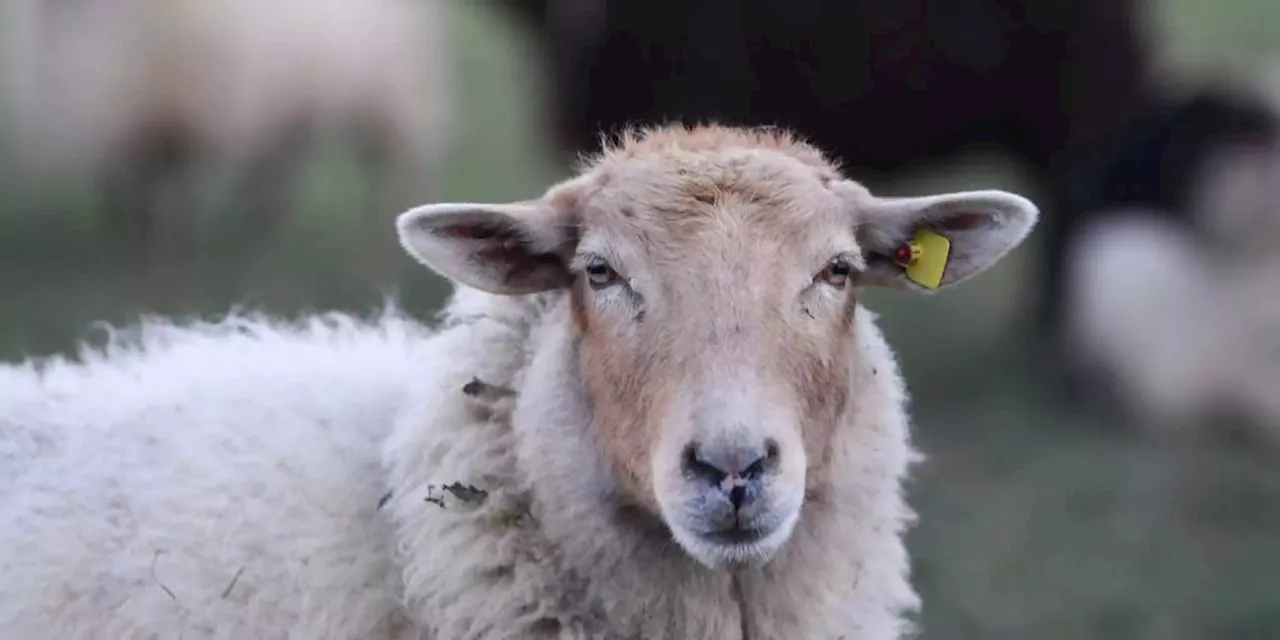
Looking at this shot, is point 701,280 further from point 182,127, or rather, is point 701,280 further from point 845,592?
point 182,127

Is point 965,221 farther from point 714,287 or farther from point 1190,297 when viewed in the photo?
point 1190,297

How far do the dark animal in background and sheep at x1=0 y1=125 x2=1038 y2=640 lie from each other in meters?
4.71

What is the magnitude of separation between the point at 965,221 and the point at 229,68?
283 inches

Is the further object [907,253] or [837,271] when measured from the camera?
[907,253]

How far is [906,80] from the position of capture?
775cm

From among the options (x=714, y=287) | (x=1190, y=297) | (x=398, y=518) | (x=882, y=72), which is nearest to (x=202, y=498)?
(x=398, y=518)

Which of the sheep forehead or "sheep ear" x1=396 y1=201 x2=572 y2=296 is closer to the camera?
the sheep forehead

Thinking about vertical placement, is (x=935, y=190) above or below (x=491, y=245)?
below

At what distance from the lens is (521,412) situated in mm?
2891

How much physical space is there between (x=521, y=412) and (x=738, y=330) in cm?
47

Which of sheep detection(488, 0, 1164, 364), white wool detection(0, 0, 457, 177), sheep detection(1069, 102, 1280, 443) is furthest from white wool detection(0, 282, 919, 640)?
white wool detection(0, 0, 457, 177)

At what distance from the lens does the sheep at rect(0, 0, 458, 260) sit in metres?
9.55

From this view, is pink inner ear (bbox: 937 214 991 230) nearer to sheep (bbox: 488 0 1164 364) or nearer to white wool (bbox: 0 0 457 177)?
sheep (bbox: 488 0 1164 364)

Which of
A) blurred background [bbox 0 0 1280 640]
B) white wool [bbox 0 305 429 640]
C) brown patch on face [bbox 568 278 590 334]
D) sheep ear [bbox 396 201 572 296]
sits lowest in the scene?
blurred background [bbox 0 0 1280 640]
